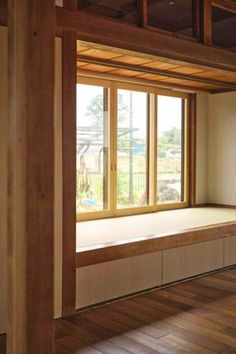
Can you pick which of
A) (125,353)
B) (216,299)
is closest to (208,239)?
(216,299)

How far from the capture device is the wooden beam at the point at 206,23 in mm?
3803

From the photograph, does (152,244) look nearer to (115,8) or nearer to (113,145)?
(113,145)

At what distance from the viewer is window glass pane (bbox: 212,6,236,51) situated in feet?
13.1

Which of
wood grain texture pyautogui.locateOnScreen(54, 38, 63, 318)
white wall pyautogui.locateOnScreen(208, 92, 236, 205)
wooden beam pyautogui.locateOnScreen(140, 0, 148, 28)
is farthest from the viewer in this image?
white wall pyautogui.locateOnScreen(208, 92, 236, 205)

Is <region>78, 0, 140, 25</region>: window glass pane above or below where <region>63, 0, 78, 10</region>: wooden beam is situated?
above

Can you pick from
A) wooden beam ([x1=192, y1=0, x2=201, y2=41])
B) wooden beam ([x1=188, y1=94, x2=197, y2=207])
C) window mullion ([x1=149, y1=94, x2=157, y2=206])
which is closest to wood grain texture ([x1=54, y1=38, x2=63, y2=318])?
wooden beam ([x1=192, y1=0, x2=201, y2=41])

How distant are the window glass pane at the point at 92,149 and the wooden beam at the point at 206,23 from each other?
4.92 feet

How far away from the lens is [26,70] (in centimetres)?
204

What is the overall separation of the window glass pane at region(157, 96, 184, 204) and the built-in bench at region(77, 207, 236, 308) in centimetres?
86

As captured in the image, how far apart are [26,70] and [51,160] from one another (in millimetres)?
462

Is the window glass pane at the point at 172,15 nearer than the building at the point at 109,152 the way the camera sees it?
No

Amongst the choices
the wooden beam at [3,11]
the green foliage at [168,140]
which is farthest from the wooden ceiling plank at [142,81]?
the wooden beam at [3,11]

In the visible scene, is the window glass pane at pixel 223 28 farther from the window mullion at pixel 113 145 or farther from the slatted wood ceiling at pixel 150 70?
the window mullion at pixel 113 145

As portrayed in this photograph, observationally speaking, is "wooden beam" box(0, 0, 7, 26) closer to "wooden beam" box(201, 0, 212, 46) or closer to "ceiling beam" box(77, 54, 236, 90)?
"ceiling beam" box(77, 54, 236, 90)
